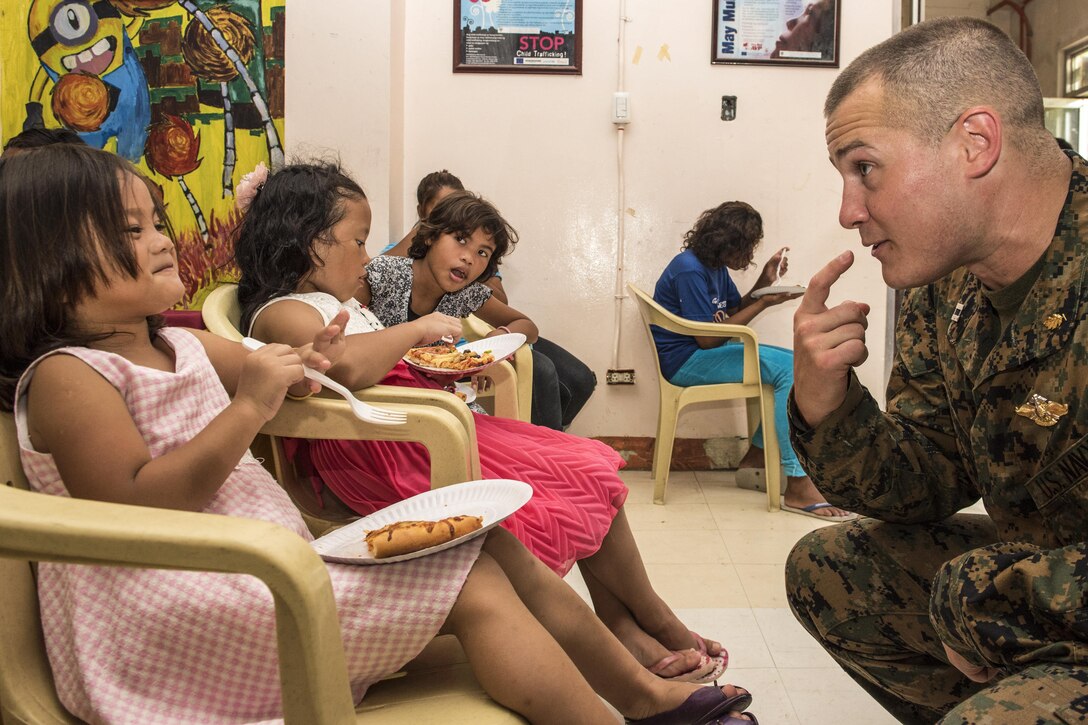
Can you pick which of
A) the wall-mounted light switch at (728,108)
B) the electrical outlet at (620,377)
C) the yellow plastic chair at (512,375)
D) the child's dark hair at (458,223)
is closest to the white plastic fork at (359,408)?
the yellow plastic chair at (512,375)

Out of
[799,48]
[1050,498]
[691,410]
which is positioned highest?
[799,48]

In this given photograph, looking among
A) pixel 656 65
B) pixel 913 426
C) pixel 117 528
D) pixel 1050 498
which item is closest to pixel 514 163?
pixel 656 65

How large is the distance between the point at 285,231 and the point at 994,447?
1.35 metres

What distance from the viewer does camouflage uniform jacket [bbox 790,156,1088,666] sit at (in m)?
1.12

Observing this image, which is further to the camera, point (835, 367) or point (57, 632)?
point (835, 367)

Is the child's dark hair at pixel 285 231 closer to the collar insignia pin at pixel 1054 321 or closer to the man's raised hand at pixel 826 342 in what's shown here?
the man's raised hand at pixel 826 342

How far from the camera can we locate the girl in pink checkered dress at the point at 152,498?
3.57 ft

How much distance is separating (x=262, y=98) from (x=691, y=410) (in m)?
2.31

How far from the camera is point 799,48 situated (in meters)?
4.17

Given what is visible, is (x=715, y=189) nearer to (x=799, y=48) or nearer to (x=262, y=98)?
(x=799, y=48)

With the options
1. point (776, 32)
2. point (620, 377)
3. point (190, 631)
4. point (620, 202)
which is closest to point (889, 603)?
point (190, 631)

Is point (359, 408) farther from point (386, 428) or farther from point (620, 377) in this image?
point (620, 377)

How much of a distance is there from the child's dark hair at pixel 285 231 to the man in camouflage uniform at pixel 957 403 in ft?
3.34

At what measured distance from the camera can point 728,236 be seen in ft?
12.9
